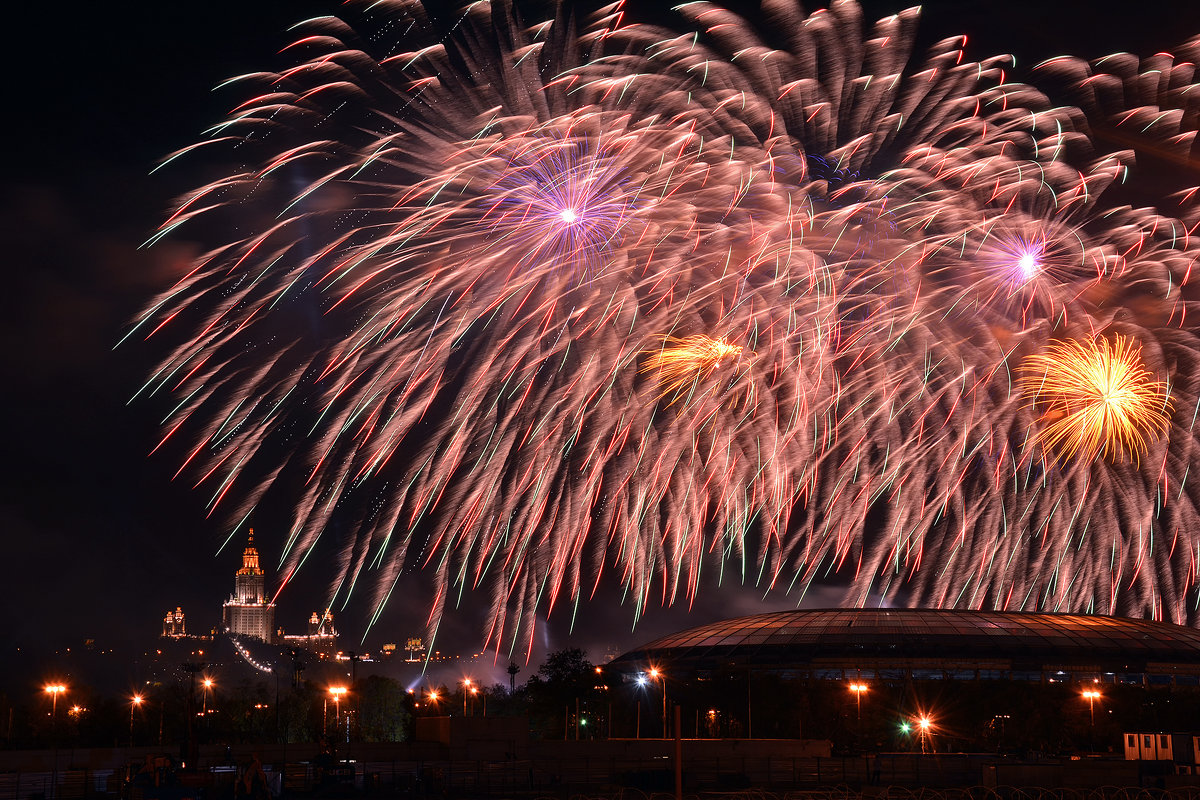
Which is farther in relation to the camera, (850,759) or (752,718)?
(752,718)

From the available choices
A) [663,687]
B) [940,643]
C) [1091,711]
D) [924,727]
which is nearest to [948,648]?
[940,643]

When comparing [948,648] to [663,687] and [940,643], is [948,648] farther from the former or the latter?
[663,687]

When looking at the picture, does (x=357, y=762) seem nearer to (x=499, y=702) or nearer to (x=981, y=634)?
(x=981, y=634)

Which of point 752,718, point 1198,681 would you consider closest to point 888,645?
point 752,718

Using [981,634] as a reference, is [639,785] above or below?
below

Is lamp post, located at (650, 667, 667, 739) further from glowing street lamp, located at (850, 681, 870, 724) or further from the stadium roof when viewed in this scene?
glowing street lamp, located at (850, 681, 870, 724)

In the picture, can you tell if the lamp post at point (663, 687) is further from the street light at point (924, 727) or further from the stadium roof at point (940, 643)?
the street light at point (924, 727)

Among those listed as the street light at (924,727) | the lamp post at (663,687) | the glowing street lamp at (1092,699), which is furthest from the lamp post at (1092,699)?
the lamp post at (663,687)
